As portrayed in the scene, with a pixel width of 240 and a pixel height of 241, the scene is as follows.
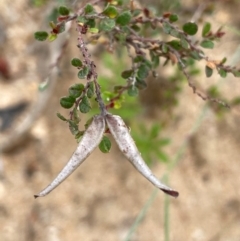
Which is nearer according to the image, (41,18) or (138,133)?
(138,133)

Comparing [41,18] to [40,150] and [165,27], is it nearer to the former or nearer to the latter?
[40,150]

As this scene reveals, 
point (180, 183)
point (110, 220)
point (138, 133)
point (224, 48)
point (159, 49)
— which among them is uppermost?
point (159, 49)

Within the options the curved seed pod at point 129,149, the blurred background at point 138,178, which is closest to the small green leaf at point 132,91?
the curved seed pod at point 129,149

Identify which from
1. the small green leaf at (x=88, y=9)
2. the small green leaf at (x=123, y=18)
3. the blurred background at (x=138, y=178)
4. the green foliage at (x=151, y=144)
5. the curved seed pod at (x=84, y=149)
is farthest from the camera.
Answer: the blurred background at (x=138, y=178)

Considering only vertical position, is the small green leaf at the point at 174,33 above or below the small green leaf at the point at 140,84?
above

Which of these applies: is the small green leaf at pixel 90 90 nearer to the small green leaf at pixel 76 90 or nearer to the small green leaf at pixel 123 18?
the small green leaf at pixel 76 90

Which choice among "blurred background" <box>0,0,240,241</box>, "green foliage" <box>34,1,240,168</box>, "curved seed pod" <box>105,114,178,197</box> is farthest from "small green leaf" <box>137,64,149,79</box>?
"blurred background" <box>0,0,240,241</box>

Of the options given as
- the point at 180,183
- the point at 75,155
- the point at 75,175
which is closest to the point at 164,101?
the point at 180,183
